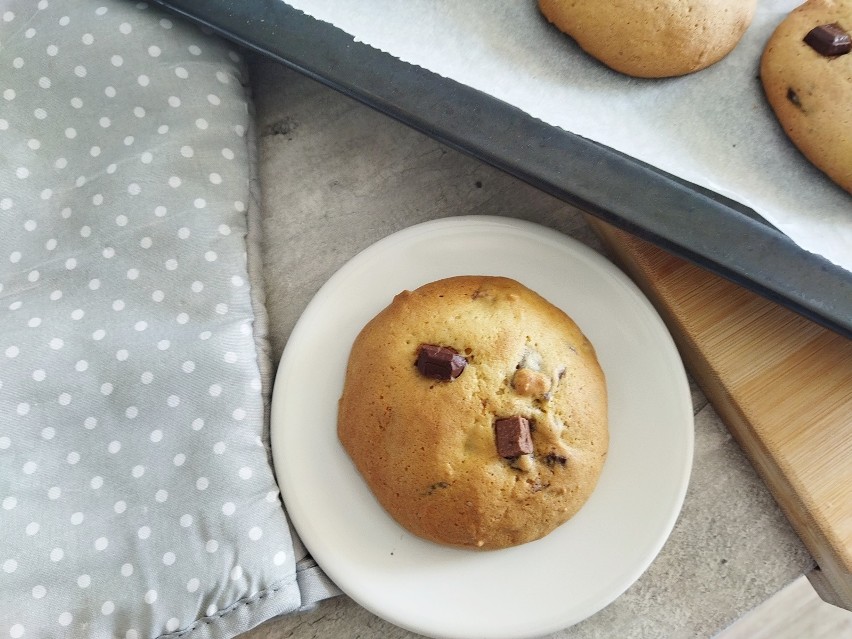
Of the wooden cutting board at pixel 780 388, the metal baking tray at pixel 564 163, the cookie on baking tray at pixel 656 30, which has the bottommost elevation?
the wooden cutting board at pixel 780 388

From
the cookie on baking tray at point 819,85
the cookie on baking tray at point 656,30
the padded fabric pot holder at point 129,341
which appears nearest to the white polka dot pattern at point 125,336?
the padded fabric pot holder at point 129,341

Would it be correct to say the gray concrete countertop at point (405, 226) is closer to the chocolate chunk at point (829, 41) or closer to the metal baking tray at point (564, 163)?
the metal baking tray at point (564, 163)

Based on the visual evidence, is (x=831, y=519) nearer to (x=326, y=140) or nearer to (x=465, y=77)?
(x=465, y=77)

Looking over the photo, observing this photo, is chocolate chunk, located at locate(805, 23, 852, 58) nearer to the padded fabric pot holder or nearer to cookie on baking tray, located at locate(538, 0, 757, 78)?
cookie on baking tray, located at locate(538, 0, 757, 78)

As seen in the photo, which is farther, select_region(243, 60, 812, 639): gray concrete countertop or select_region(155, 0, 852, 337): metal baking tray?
select_region(243, 60, 812, 639): gray concrete countertop

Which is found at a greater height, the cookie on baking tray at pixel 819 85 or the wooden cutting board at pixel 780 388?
the cookie on baking tray at pixel 819 85

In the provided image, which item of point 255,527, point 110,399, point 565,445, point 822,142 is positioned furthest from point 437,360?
point 822,142

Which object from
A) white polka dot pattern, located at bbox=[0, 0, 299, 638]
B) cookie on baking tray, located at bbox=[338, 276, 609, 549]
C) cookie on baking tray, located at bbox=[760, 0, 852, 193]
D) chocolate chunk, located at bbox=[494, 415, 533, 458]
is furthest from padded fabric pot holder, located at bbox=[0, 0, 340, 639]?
cookie on baking tray, located at bbox=[760, 0, 852, 193]
